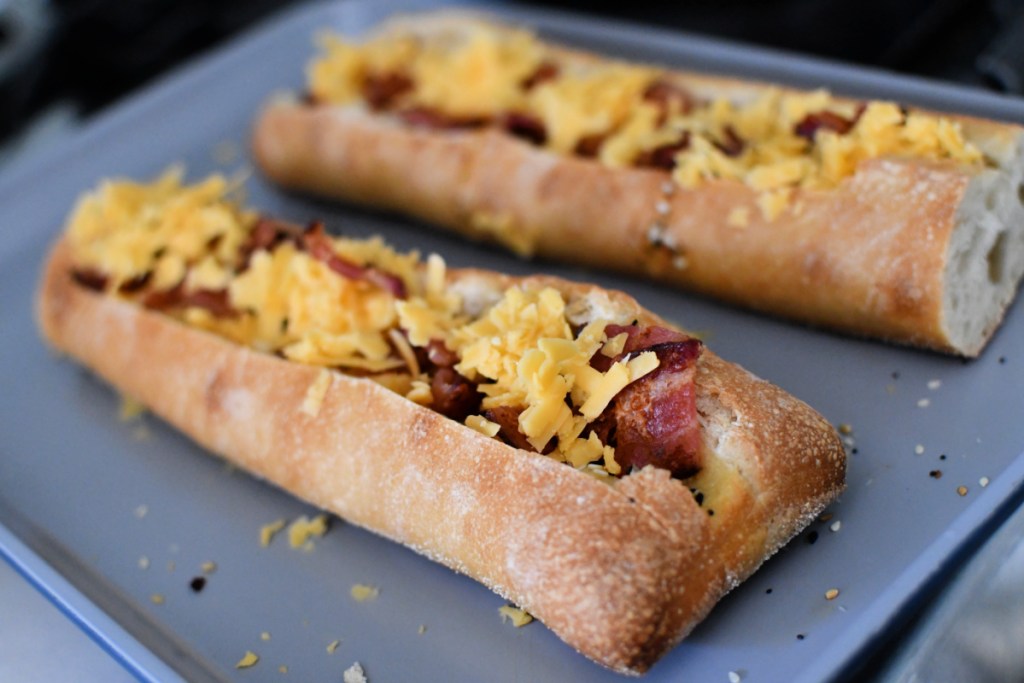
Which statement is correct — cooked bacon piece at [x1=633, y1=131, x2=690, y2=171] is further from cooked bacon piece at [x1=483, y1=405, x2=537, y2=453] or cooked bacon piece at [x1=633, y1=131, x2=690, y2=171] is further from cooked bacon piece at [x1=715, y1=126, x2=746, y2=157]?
cooked bacon piece at [x1=483, y1=405, x2=537, y2=453]

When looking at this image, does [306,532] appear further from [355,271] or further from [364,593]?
[355,271]

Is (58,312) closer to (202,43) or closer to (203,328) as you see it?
(203,328)

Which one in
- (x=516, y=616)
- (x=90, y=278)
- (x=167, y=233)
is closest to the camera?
(x=516, y=616)

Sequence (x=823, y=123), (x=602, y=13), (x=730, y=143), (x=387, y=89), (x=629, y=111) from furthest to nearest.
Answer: (x=602, y=13) → (x=387, y=89) → (x=629, y=111) → (x=730, y=143) → (x=823, y=123)

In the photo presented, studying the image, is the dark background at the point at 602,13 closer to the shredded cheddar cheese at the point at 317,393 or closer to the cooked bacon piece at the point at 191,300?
the shredded cheddar cheese at the point at 317,393

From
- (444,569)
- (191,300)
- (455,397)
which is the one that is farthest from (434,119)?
(444,569)

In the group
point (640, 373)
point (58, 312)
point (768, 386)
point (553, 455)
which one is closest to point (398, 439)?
point (553, 455)

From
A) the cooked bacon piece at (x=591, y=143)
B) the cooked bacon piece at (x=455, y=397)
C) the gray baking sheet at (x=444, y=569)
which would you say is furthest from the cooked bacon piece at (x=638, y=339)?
the cooked bacon piece at (x=591, y=143)
